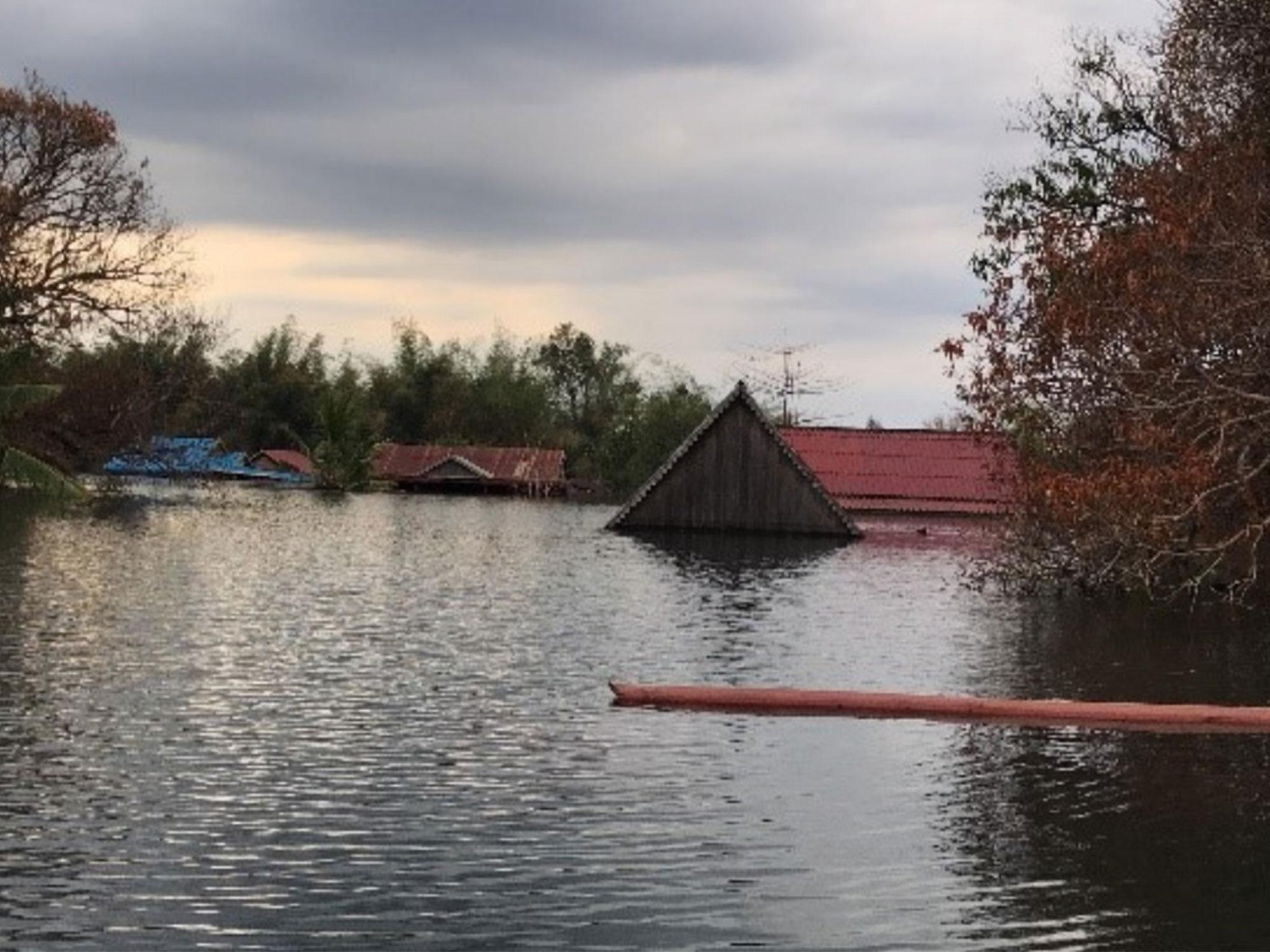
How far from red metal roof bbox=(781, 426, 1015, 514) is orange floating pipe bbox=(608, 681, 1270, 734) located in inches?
2008

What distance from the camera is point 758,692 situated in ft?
79.1

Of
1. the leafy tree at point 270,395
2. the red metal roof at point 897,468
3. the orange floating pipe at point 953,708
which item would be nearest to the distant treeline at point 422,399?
the leafy tree at point 270,395

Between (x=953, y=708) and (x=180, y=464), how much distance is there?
245 ft

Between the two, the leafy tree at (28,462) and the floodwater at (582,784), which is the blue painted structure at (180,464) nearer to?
the leafy tree at (28,462)

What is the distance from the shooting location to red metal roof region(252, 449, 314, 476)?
134250mm

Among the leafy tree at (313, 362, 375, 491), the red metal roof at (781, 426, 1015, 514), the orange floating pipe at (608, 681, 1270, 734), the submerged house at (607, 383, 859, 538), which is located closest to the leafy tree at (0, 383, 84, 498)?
the submerged house at (607, 383, 859, 538)

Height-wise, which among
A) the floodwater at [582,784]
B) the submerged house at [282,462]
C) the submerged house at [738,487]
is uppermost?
the submerged house at [282,462]

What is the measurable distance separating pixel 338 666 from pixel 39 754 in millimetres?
8408

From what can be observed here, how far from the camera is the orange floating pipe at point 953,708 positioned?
23562mm

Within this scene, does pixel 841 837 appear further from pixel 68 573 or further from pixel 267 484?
pixel 267 484

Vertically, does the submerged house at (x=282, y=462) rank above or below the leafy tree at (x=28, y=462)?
above

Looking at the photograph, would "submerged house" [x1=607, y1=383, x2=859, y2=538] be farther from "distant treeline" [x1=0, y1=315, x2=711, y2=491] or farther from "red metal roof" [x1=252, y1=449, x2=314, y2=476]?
"red metal roof" [x1=252, y1=449, x2=314, y2=476]

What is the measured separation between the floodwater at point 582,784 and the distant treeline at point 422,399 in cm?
5635

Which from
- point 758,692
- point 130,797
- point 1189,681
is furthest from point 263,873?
point 1189,681
